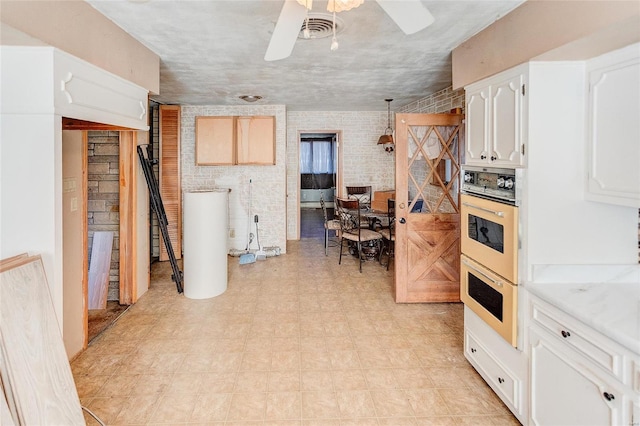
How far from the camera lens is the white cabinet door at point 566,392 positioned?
57.1 inches

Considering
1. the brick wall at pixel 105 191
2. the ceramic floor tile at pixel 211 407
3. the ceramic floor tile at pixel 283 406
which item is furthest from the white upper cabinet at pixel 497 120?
the brick wall at pixel 105 191

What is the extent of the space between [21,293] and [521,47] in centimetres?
289

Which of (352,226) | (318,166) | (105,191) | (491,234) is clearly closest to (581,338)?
(491,234)

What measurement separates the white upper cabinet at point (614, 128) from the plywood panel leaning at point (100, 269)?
424 centimetres

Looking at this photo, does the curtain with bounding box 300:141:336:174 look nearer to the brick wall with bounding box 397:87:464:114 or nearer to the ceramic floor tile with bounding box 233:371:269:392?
the brick wall with bounding box 397:87:464:114

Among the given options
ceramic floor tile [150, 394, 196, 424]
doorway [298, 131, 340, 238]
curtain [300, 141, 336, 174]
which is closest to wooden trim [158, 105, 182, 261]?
ceramic floor tile [150, 394, 196, 424]

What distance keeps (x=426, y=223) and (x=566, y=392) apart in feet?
7.64

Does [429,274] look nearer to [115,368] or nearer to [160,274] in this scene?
[115,368]

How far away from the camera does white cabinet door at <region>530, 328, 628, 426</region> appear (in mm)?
1450

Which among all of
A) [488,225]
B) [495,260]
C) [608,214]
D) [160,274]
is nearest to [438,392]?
[495,260]

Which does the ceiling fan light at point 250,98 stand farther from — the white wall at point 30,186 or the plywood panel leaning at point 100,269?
the white wall at point 30,186

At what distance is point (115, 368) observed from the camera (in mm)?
2727

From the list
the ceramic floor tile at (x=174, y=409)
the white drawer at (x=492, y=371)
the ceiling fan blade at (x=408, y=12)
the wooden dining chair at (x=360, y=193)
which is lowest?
the ceramic floor tile at (x=174, y=409)

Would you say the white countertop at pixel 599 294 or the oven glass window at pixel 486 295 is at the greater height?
the white countertop at pixel 599 294
